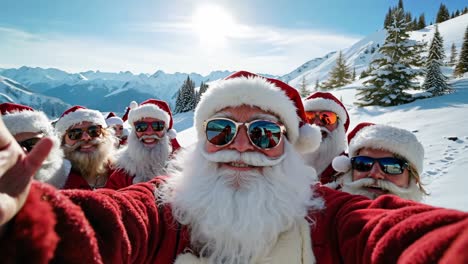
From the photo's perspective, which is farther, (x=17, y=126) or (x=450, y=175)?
(x=450, y=175)

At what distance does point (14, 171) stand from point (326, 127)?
15.2 feet

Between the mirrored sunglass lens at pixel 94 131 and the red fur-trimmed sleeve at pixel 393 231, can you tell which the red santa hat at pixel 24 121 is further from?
the red fur-trimmed sleeve at pixel 393 231

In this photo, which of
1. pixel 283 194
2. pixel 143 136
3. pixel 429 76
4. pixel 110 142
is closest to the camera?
pixel 283 194

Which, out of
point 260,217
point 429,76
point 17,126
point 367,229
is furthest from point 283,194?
point 429,76

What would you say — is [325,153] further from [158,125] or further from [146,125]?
[146,125]

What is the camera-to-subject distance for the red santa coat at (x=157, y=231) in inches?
29.3

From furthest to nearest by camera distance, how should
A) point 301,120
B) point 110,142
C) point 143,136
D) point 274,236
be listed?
point 143,136
point 110,142
point 301,120
point 274,236

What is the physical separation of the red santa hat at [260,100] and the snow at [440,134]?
3.11m

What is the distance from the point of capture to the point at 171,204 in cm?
184

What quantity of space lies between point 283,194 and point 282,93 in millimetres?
784

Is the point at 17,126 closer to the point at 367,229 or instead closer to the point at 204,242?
the point at 204,242

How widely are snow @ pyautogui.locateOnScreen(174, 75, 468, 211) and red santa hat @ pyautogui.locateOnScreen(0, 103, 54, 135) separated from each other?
18.2ft

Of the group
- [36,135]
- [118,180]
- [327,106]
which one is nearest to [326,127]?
[327,106]

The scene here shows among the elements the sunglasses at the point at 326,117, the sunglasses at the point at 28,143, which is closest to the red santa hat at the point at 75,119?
the sunglasses at the point at 28,143
